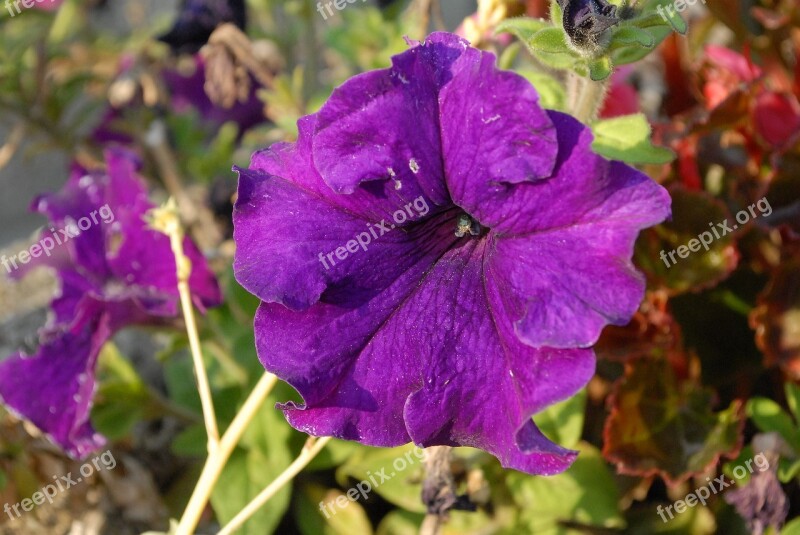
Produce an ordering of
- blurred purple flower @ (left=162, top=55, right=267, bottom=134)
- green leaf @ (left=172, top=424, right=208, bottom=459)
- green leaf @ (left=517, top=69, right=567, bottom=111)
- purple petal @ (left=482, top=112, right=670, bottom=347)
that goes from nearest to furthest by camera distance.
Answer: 1. purple petal @ (left=482, top=112, right=670, bottom=347)
2. green leaf @ (left=517, top=69, right=567, bottom=111)
3. green leaf @ (left=172, top=424, right=208, bottom=459)
4. blurred purple flower @ (left=162, top=55, right=267, bottom=134)

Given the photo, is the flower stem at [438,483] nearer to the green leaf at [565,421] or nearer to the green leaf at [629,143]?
the green leaf at [565,421]

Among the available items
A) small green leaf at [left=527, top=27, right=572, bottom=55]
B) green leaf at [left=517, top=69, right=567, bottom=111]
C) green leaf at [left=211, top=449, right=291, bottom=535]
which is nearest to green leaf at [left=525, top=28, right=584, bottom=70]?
small green leaf at [left=527, top=27, right=572, bottom=55]

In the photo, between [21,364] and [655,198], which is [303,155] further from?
[21,364]

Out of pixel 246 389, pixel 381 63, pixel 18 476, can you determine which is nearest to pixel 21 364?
pixel 18 476

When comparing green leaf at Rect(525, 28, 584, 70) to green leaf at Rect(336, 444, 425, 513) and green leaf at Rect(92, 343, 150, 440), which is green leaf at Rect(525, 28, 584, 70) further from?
green leaf at Rect(92, 343, 150, 440)

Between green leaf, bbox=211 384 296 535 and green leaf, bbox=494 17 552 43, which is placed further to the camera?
green leaf, bbox=211 384 296 535
